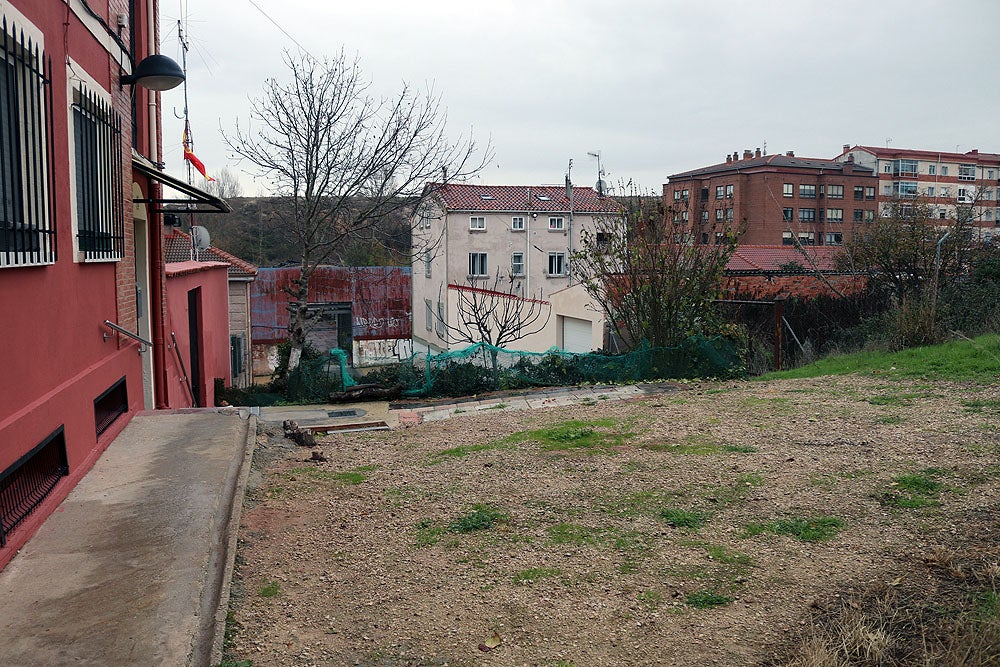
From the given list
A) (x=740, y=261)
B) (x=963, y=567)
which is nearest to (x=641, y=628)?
(x=963, y=567)

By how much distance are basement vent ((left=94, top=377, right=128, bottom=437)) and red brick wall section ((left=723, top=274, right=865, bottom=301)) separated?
15900 millimetres

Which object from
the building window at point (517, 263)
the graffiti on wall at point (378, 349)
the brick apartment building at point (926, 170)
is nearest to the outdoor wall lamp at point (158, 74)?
the graffiti on wall at point (378, 349)

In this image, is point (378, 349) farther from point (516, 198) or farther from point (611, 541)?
point (611, 541)

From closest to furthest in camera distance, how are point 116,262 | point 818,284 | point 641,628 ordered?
point 641,628 → point 116,262 → point 818,284

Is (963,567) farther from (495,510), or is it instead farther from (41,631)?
(41,631)

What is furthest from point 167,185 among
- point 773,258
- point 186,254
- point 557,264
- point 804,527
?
point 557,264

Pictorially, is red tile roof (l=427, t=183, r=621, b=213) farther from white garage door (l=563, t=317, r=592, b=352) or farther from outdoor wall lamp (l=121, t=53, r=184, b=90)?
outdoor wall lamp (l=121, t=53, r=184, b=90)

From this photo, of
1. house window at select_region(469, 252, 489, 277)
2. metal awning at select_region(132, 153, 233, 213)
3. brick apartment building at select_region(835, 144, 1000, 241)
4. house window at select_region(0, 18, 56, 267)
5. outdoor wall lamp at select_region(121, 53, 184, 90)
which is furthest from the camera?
brick apartment building at select_region(835, 144, 1000, 241)

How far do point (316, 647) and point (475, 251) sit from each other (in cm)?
3608

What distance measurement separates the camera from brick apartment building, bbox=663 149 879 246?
58688 mm

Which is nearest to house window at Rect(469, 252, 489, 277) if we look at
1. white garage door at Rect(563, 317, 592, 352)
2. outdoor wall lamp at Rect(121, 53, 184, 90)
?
white garage door at Rect(563, 317, 592, 352)

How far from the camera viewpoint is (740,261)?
3206 centimetres

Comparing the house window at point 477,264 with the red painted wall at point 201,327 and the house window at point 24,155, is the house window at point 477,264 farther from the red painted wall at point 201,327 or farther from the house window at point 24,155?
the house window at point 24,155

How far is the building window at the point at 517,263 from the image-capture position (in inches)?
1570
